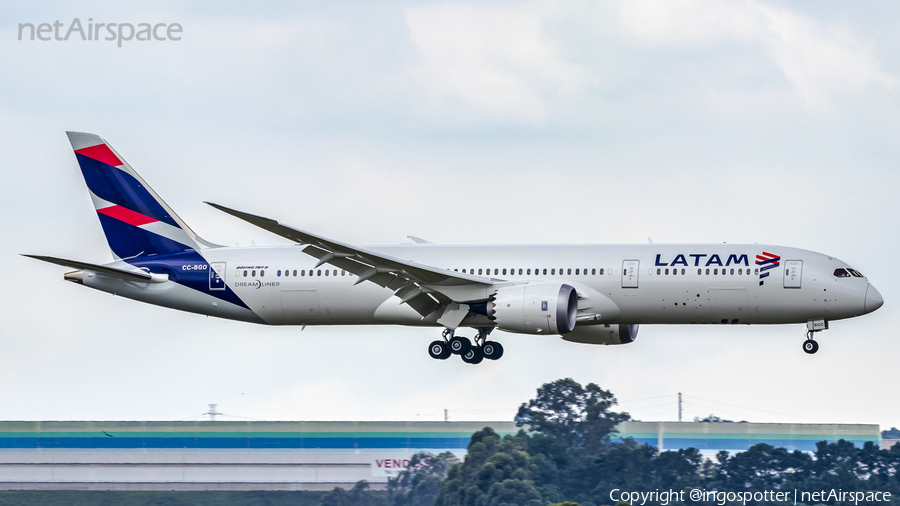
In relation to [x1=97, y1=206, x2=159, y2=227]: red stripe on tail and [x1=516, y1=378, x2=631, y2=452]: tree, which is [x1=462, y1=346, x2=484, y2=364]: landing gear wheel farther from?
[x1=516, y1=378, x2=631, y2=452]: tree

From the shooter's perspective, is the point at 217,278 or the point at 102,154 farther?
the point at 102,154

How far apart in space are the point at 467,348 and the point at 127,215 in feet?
55.7

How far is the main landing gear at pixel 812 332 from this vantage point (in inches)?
1987

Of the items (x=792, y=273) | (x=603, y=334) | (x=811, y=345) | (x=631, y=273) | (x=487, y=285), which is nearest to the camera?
(x=792, y=273)

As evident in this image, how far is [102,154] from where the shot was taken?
60.2m

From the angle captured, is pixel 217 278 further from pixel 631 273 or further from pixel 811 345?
pixel 811 345

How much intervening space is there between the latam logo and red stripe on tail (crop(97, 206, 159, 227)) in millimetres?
26409

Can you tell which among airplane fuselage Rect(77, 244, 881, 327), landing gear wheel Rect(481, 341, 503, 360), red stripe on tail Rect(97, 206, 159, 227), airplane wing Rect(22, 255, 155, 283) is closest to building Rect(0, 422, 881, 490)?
red stripe on tail Rect(97, 206, 159, 227)

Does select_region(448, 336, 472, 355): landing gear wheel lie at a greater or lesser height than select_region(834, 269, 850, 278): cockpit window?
lesser

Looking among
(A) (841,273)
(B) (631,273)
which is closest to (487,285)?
(B) (631,273)

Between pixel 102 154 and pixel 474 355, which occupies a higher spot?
pixel 102 154

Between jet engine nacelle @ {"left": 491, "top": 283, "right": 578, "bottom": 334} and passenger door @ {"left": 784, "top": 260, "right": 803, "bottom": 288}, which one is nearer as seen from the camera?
jet engine nacelle @ {"left": 491, "top": 283, "right": 578, "bottom": 334}

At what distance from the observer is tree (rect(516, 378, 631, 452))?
4227 inches

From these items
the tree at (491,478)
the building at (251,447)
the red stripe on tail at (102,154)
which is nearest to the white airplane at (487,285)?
the red stripe on tail at (102,154)
